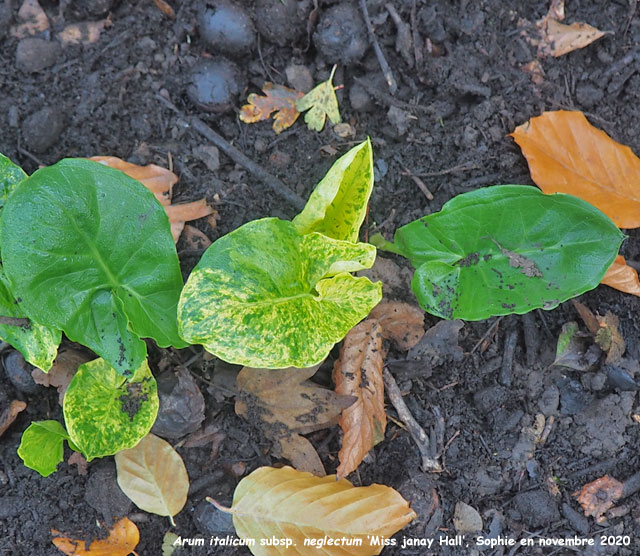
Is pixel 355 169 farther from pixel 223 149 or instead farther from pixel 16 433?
pixel 16 433

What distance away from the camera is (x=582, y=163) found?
1.80m

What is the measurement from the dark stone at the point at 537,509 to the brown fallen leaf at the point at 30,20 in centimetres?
193

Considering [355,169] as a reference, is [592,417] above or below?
below

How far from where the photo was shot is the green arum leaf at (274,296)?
138 centimetres

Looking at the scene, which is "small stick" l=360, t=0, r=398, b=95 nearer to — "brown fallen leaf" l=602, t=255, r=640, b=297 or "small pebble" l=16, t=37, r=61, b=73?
"brown fallen leaf" l=602, t=255, r=640, b=297

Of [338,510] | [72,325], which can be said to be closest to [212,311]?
[72,325]

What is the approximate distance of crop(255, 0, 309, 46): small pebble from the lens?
185cm

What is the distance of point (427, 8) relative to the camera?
1896mm

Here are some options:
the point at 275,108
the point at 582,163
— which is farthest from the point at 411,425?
the point at 275,108

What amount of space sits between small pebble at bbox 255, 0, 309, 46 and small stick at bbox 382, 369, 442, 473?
3.35 feet

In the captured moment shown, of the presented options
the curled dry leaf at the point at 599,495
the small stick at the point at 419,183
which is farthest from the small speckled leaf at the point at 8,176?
the curled dry leaf at the point at 599,495

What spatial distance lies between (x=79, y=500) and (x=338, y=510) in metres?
0.68

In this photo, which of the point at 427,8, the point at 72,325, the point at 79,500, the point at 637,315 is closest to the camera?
the point at 72,325

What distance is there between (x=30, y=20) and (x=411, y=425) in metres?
1.63
